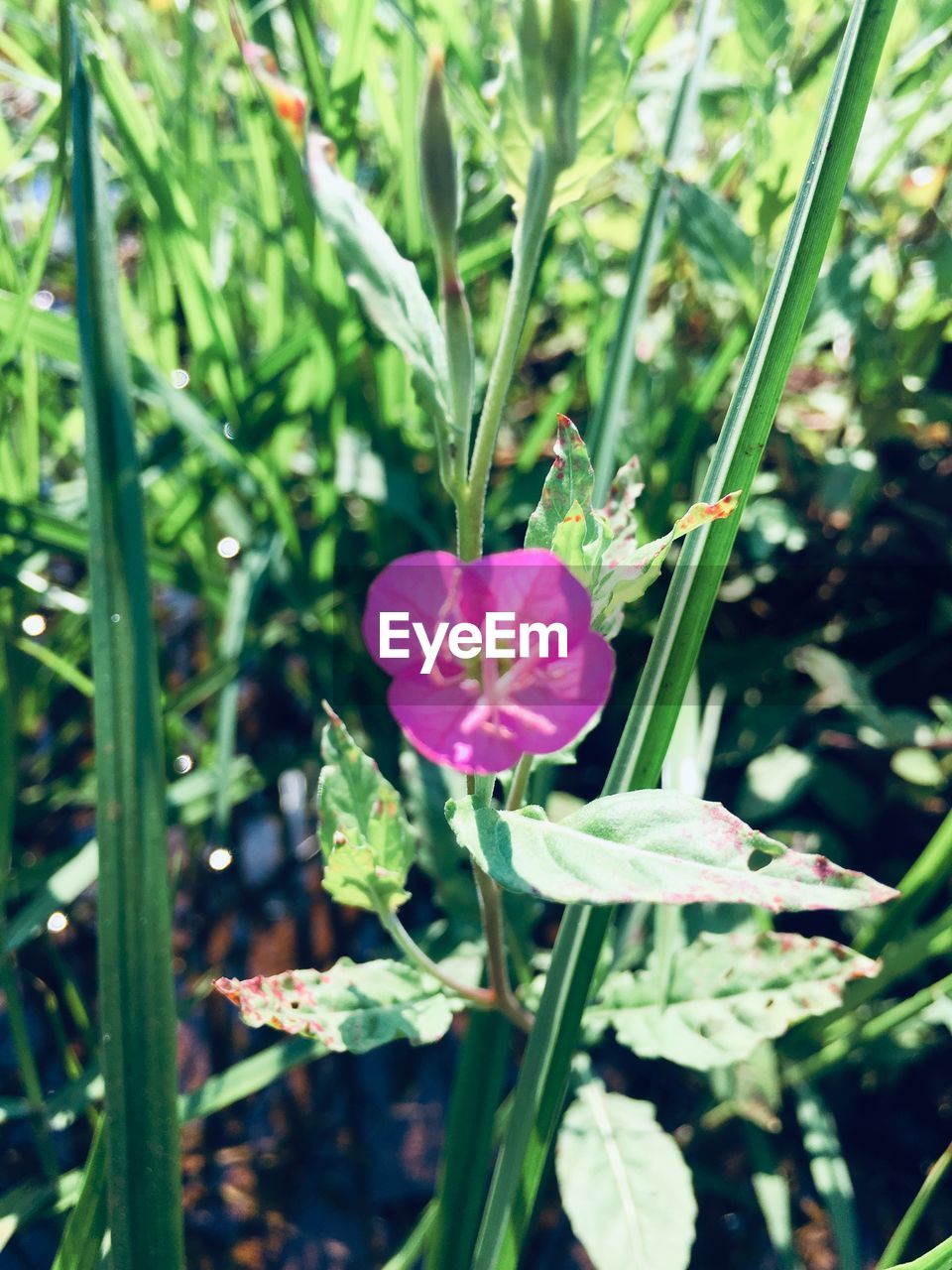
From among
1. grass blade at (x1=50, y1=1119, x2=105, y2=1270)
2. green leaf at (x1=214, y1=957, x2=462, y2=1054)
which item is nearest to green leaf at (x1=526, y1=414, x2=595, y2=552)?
green leaf at (x1=214, y1=957, x2=462, y2=1054)

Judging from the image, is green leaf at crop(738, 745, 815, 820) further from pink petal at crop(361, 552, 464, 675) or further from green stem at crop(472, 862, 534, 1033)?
pink petal at crop(361, 552, 464, 675)

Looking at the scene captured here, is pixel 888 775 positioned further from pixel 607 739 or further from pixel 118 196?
pixel 118 196

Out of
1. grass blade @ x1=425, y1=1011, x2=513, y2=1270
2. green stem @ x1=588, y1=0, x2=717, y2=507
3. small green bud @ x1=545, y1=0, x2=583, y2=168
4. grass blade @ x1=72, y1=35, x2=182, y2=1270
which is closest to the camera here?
small green bud @ x1=545, y1=0, x2=583, y2=168

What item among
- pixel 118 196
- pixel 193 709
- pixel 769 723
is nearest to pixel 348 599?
pixel 193 709

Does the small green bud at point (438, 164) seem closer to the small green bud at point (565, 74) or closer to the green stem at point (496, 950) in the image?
the small green bud at point (565, 74)

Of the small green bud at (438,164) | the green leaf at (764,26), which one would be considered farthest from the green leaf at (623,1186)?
the green leaf at (764,26)

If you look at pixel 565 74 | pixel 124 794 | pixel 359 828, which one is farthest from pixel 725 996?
pixel 565 74
